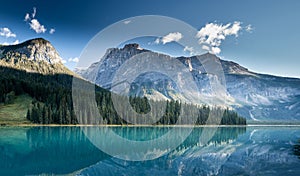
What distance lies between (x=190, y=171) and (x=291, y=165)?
1388cm

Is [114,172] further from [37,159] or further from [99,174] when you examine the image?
[37,159]

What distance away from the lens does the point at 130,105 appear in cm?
16238

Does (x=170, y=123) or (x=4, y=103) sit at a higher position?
(x=4, y=103)

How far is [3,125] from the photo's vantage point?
10919 centimetres

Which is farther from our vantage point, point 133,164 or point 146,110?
point 146,110

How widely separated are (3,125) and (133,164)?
95.0 m

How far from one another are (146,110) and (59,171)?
137246mm

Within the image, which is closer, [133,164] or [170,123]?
[133,164]

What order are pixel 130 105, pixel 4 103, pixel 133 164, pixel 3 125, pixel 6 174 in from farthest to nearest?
pixel 130 105 → pixel 4 103 → pixel 3 125 → pixel 133 164 → pixel 6 174

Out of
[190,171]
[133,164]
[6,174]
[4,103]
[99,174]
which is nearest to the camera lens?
[6,174]

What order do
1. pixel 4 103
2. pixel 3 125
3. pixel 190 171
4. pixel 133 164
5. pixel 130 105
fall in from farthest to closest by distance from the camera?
pixel 130 105 → pixel 4 103 → pixel 3 125 → pixel 133 164 → pixel 190 171

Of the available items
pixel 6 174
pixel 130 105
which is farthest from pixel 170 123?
pixel 6 174

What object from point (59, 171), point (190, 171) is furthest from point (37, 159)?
point (190, 171)

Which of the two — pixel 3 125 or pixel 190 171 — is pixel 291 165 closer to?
pixel 190 171
